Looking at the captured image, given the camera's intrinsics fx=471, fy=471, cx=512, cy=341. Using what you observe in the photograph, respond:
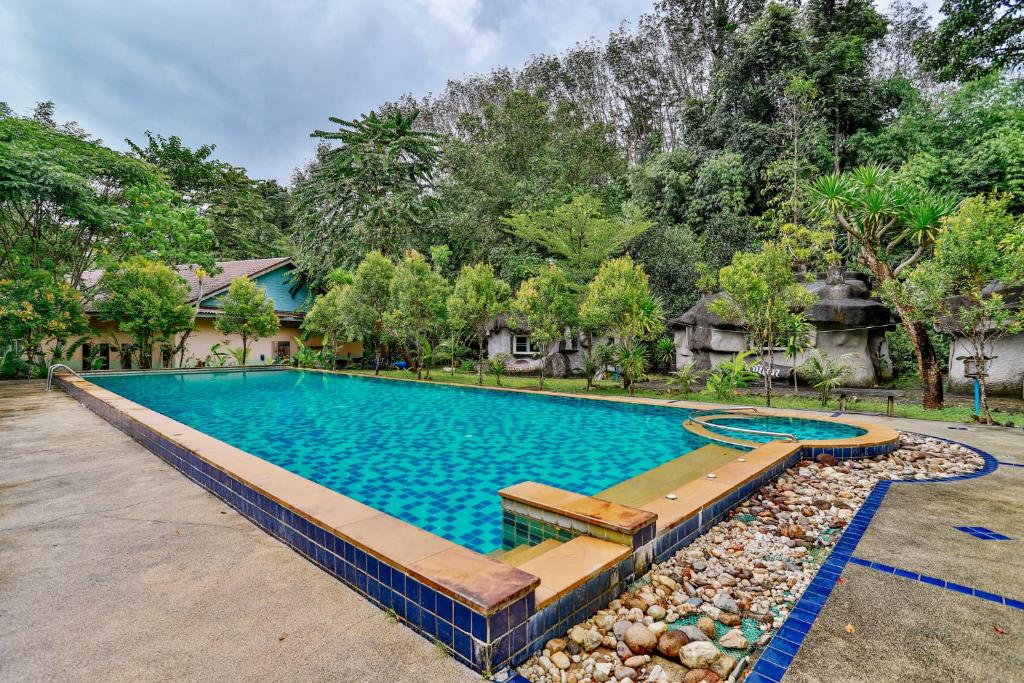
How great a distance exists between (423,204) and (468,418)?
1620 cm

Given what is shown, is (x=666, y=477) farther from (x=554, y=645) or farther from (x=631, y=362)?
(x=631, y=362)

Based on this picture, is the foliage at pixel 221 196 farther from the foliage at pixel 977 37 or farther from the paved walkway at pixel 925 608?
the foliage at pixel 977 37

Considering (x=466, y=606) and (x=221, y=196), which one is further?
(x=221, y=196)

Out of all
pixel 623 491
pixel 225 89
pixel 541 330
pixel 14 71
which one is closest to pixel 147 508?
pixel 623 491

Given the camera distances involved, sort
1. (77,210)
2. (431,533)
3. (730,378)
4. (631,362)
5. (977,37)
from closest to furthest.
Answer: (431,533), (730,378), (631,362), (77,210), (977,37)

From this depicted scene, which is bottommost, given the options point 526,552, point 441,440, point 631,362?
point 441,440

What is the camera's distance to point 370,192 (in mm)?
23016

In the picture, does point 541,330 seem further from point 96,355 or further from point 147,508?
point 96,355

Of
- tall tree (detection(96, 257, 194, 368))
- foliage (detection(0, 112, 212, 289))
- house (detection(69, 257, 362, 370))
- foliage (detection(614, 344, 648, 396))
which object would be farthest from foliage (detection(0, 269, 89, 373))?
foliage (detection(614, 344, 648, 396))

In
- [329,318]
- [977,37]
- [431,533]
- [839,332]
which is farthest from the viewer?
[329,318]

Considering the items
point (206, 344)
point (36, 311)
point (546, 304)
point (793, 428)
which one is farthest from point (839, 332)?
point (206, 344)

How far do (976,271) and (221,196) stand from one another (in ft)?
107

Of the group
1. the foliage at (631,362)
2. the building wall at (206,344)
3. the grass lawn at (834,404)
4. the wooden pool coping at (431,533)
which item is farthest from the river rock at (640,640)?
the building wall at (206,344)

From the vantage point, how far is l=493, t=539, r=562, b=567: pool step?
10.6 ft
